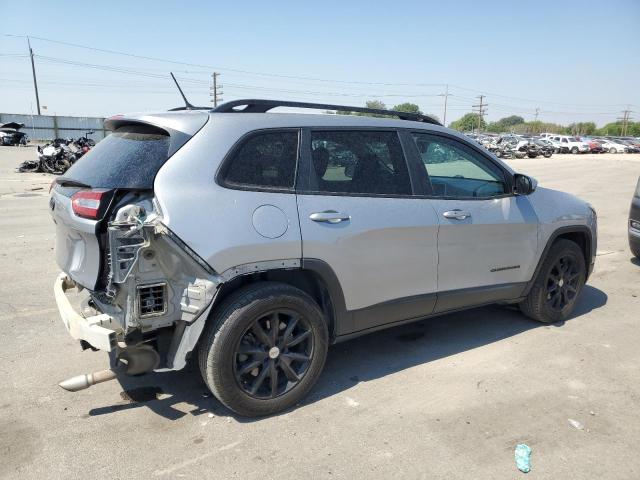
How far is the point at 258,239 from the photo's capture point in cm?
306

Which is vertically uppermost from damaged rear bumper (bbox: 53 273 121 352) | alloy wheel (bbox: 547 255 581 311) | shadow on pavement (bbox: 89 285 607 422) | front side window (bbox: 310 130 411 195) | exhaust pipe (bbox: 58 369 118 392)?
front side window (bbox: 310 130 411 195)

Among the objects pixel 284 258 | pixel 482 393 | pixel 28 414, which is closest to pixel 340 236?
pixel 284 258

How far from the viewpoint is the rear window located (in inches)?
116

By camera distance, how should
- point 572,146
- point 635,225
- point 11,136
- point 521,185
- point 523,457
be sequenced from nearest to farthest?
point 523,457, point 521,185, point 635,225, point 11,136, point 572,146

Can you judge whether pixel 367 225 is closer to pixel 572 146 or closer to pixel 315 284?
pixel 315 284

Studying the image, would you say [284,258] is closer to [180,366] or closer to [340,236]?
[340,236]

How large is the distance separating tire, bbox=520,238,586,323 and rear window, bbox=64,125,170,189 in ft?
11.5

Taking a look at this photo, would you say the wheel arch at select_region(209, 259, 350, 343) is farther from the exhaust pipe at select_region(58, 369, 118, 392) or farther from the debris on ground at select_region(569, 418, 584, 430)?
the debris on ground at select_region(569, 418, 584, 430)

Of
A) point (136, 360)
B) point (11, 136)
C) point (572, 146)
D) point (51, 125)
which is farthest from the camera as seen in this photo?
point (572, 146)

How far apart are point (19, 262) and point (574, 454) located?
651cm

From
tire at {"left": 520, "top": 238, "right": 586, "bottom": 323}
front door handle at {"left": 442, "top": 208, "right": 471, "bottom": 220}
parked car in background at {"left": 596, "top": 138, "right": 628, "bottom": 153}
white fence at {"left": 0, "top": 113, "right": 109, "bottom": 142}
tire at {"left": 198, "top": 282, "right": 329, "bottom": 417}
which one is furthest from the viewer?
parked car in background at {"left": 596, "top": 138, "right": 628, "bottom": 153}

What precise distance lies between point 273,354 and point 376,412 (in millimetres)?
781

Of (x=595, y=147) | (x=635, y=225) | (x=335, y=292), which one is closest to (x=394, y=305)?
(x=335, y=292)

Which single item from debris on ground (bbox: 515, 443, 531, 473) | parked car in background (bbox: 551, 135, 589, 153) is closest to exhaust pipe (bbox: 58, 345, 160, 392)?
debris on ground (bbox: 515, 443, 531, 473)
